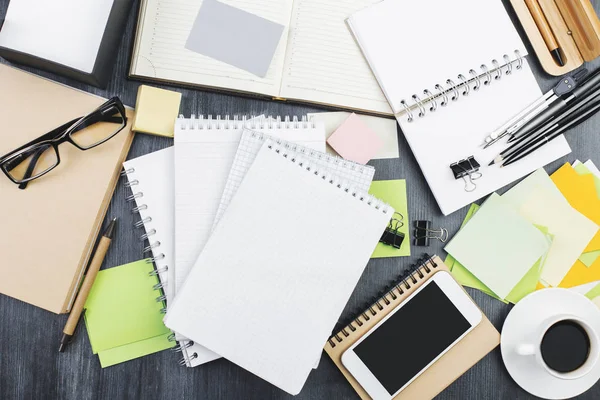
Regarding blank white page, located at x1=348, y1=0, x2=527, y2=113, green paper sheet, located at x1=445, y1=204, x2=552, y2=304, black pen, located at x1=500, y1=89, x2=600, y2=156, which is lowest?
green paper sheet, located at x1=445, y1=204, x2=552, y2=304

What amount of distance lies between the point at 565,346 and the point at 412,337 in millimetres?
243

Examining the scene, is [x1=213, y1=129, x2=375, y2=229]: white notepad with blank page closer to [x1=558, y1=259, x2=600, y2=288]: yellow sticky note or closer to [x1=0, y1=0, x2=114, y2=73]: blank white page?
[x1=0, y1=0, x2=114, y2=73]: blank white page

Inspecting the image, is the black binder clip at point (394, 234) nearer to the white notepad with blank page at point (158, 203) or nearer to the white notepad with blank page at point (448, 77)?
the white notepad with blank page at point (448, 77)

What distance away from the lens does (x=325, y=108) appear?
87 centimetres

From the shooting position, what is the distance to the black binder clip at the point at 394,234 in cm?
86

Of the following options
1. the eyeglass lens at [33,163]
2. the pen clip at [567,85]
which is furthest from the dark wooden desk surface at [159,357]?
the pen clip at [567,85]

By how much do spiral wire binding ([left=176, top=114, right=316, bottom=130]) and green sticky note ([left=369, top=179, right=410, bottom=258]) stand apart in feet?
0.53

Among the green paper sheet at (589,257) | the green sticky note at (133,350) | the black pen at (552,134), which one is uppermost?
the green sticky note at (133,350)

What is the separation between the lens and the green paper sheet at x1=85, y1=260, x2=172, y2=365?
0.82 metres

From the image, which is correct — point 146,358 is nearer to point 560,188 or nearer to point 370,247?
point 370,247

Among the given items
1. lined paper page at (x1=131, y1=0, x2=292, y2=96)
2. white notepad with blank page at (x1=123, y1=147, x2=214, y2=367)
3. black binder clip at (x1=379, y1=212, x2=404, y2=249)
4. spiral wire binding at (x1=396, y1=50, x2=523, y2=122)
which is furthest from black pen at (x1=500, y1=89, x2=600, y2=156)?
white notepad with blank page at (x1=123, y1=147, x2=214, y2=367)

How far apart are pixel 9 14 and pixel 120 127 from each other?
22cm

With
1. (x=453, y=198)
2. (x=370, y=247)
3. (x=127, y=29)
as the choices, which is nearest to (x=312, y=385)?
(x=370, y=247)

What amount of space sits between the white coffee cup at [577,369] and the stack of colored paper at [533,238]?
0.08 m
